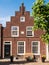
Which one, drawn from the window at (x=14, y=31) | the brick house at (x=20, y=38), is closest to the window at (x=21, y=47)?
the brick house at (x=20, y=38)

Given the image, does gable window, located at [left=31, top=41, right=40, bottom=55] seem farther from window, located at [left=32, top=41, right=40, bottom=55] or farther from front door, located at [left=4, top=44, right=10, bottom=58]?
front door, located at [left=4, top=44, right=10, bottom=58]

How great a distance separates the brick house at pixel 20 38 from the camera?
4347cm

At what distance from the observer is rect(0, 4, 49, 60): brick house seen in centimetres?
4347

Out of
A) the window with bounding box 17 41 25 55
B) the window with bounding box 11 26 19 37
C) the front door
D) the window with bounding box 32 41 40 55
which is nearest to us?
the window with bounding box 32 41 40 55

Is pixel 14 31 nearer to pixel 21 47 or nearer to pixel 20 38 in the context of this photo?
pixel 20 38

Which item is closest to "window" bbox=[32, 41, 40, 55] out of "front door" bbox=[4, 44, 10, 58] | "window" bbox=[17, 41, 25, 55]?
"window" bbox=[17, 41, 25, 55]

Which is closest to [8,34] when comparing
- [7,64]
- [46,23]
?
[7,64]

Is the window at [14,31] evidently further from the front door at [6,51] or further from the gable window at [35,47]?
the gable window at [35,47]

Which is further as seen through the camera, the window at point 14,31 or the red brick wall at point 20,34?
the window at point 14,31

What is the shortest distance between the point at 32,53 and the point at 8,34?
443cm

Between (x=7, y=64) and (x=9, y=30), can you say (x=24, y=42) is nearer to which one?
(x=9, y=30)

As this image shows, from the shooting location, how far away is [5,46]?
4400 cm

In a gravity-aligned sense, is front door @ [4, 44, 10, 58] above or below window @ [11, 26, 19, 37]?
below

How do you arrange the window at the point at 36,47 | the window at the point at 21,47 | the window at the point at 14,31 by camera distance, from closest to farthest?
1. the window at the point at 36,47
2. the window at the point at 21,47
3. the window at the point at 14,31
